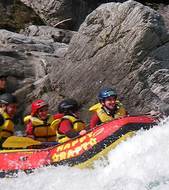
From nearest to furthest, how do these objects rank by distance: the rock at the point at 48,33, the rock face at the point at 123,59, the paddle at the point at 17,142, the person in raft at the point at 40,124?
1. the paddle at the point at 17,142
2. the person in raft at the point at 40,124
3. the rock face at the point at 123,59
4. the rock at the point at 48,33

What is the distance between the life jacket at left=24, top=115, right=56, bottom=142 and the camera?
32.5 feet

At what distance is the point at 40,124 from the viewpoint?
9898 mm

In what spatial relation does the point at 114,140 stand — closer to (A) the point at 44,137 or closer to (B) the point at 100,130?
(B) the point at 100,130

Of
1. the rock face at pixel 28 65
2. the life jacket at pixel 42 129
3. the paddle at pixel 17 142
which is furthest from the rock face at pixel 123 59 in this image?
the paddle at pixel 17 142

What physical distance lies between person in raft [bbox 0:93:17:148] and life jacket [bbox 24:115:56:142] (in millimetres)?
616

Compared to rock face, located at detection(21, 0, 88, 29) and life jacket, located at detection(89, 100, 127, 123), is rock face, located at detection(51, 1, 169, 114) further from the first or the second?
rock face, located at detection(21, 0, 88, 29)

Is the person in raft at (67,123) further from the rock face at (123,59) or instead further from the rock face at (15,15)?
the rock face at (15,15)

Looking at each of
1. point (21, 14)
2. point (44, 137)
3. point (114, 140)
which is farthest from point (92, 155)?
point (21, 14)

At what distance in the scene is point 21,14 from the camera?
797 inches

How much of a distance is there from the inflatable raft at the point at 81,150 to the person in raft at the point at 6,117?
611mm

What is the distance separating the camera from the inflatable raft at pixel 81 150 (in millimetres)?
7594

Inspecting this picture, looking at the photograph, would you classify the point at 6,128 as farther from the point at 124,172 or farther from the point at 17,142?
the point at 124,172

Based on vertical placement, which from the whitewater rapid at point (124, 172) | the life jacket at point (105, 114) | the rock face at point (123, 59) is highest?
the whitewater rapid at point (124, 172)

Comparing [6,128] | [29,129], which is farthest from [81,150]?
[29,129]
